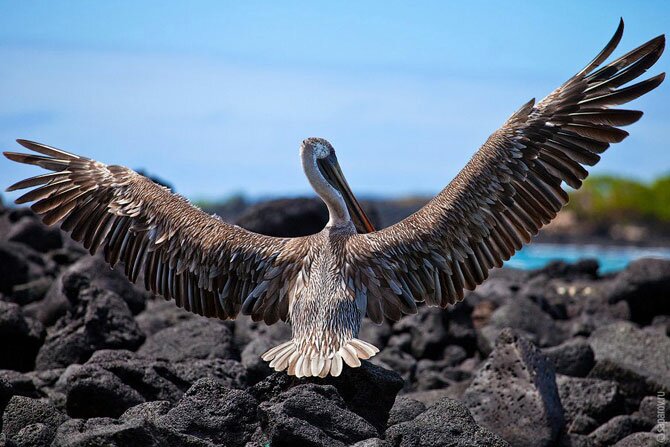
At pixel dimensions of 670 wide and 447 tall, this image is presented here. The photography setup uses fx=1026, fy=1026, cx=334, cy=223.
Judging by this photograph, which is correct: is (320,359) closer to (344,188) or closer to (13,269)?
(344,188)

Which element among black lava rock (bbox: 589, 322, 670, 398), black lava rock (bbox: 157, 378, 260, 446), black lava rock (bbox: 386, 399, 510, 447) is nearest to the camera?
black lava rock (bbox: 386, 399, 510, 447)

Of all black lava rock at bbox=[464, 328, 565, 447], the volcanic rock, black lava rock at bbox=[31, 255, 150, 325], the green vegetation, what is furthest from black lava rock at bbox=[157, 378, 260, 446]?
the green vegetation

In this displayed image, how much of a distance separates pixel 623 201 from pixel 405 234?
60750mm

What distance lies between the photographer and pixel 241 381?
950 centimetres

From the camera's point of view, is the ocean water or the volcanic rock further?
the ocean water

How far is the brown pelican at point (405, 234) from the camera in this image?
867 centimetres

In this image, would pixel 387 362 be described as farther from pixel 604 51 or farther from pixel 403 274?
pixel 604 51

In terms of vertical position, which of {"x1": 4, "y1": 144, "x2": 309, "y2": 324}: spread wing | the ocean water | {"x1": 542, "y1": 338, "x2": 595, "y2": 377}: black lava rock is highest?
the ocean water

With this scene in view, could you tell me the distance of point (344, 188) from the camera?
9.93m

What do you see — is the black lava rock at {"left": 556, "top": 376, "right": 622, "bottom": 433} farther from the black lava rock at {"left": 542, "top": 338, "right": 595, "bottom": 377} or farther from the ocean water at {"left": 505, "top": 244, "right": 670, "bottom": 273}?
the ocean water at {"left": 505, "top": 244, "right": 670, "bottom": 273}

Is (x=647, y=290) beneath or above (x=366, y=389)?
above

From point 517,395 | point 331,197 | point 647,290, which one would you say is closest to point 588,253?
point 647,290

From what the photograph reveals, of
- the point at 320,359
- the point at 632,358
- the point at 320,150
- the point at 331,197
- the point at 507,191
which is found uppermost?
the point at 320,150

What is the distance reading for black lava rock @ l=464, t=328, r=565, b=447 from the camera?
8703 mm
